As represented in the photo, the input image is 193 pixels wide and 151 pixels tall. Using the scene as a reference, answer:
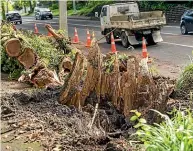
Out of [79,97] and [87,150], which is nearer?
[87,150]

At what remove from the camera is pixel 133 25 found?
60.4 ft

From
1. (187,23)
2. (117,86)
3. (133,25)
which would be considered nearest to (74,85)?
(117,86)

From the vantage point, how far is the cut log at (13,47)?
35.4ft

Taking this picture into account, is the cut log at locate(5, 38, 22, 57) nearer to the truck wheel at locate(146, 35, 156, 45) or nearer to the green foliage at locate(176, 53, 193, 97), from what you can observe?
the green foliage at locate(176, 53, 193, 97)

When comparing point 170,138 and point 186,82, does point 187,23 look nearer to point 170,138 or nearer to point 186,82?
point 186,82

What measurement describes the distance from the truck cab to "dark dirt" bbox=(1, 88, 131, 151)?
35.4 feet

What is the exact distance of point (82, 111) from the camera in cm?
666

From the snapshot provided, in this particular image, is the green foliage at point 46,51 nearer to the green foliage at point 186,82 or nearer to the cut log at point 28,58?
the cut log at point 28,58

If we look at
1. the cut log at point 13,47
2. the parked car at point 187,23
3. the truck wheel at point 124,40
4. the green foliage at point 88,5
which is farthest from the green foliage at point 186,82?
the green foliage at point 88,5

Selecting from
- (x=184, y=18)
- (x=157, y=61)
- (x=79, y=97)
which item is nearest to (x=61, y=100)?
(x=79, y=97)

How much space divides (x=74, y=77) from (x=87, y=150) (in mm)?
2200

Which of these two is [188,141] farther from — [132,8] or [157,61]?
[132,8]

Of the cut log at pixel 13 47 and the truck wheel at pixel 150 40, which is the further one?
the truck wheel at pixel 150 40

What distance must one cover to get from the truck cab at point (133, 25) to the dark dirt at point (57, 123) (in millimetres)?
10782
